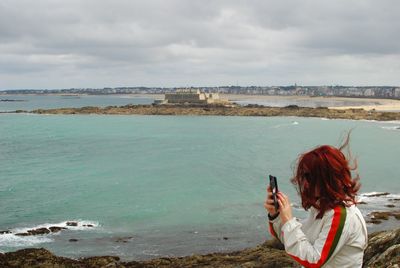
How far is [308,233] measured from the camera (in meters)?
2.49

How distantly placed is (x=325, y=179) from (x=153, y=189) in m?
25.3

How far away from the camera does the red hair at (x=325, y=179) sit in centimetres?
237

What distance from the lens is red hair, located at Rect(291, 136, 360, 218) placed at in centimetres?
237

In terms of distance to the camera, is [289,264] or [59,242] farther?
[59,242]

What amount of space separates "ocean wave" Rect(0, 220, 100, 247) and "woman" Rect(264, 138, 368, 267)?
15.9m

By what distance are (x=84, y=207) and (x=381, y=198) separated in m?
15.8

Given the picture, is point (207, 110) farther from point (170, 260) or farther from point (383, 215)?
point (170, 260)

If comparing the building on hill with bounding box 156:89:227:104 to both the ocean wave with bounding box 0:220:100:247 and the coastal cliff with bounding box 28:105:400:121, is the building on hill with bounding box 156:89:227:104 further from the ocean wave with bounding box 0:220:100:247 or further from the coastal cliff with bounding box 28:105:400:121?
the ocean wave with bounding box 0:220:100:247

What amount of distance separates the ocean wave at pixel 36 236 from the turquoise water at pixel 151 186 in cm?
7

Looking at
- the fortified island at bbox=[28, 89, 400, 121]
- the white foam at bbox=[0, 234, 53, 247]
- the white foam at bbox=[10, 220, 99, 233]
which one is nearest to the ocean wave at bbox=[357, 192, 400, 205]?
the white foam at bbox=[10, 220, 99, 233]

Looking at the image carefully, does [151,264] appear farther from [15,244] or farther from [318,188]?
[318,188]

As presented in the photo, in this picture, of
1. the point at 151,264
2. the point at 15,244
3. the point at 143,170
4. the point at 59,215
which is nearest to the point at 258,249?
the point at 151,264

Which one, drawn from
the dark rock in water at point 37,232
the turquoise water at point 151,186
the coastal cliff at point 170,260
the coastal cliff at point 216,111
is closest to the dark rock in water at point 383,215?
the turquoise water at point 151,186

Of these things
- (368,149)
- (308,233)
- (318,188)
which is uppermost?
(318,188)
